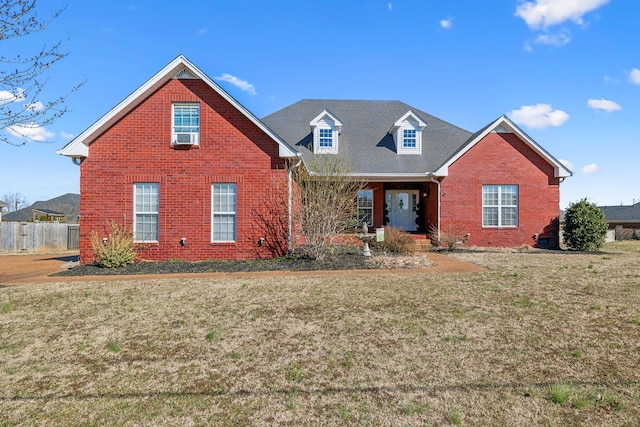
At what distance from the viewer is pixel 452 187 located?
17.0 metres

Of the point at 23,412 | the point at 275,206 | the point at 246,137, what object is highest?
the point at 246,137

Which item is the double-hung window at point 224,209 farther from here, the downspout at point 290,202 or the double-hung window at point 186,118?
the double-hung window at point 186,118

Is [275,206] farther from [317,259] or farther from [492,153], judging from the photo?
[492,153]

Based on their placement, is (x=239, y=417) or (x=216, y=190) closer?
(x=239, y=417)

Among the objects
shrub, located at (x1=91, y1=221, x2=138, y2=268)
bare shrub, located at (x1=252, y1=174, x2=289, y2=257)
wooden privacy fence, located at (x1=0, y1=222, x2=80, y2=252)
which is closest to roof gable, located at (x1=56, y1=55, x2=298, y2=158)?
bare shrub, located at (x1=252, y1=174, x2=289, y2=257)

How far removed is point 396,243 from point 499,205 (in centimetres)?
650

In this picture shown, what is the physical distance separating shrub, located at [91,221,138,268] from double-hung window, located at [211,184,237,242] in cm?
266

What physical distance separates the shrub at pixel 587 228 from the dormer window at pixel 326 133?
1132cm

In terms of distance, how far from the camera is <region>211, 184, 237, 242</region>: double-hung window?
12.8 meters

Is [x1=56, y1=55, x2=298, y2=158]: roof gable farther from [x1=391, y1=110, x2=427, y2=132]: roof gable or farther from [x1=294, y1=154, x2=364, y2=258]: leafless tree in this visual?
[x1=391, y1=110, x2=427, y2=132]: roof gable

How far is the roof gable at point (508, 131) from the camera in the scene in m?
16.5

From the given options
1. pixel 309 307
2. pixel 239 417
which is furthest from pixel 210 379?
pixel 309 307

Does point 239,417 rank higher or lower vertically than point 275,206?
lower

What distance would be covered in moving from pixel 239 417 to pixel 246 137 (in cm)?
1055
